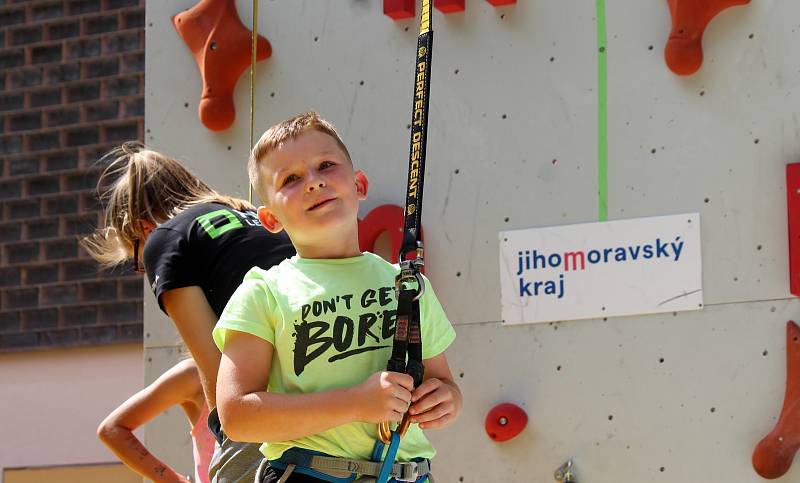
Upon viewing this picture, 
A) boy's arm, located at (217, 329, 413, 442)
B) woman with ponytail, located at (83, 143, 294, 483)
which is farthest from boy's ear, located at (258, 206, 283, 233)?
woman with ponytail, located at (83, 143, 294, 483)

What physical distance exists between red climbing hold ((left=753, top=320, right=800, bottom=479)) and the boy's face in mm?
1658

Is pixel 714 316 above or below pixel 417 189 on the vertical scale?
below

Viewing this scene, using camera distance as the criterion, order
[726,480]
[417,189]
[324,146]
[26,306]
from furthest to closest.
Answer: [26,306]
[726,480]
[324,146]
[417,189]

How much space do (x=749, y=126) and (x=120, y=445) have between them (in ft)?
6.70

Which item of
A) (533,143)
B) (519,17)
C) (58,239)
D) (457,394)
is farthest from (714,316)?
(58,239)

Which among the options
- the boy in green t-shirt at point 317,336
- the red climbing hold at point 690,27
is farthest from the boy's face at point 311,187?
the red climbing hold at point 690,27

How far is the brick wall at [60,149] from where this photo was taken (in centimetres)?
675

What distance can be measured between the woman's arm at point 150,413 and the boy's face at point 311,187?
1311mm

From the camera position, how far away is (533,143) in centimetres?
388

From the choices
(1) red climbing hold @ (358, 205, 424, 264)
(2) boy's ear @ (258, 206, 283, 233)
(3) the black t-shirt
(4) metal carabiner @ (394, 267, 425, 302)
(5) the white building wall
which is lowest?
(5) the white building wall

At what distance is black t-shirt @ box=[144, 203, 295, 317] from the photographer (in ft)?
9.55

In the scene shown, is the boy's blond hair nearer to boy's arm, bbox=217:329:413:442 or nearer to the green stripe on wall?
boy's arm, bbox=217:329:413:442

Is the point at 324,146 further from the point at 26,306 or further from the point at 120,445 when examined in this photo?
the point at 26,306

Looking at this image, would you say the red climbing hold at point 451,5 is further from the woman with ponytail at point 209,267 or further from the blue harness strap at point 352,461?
the blue harness strap at point 352,461
